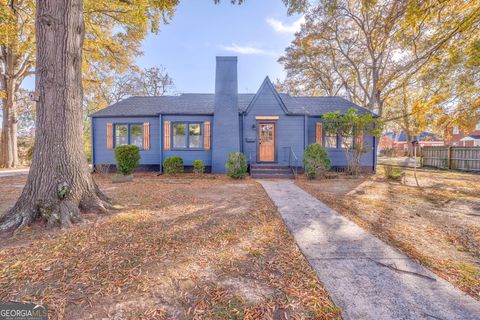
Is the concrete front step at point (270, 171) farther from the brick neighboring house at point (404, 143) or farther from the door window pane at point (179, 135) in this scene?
the brick neighboring house at point (404, 143)

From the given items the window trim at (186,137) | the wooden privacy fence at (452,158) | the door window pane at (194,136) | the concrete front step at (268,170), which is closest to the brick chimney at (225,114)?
the window trim at (186,137)

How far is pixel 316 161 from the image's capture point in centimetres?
922

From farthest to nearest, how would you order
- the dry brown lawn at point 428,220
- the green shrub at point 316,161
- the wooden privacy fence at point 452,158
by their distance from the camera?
1. the wooden privacy fence at point 452,158
2. the green shrub at point 316,161
3. the dry brown lawn at point 428,220

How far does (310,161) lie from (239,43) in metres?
10.0

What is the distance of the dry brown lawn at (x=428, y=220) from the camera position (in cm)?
257

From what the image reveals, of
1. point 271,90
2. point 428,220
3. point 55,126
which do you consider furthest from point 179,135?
point 428,220

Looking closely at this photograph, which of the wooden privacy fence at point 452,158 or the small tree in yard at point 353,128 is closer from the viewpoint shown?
the small tree in yard at point 353,128

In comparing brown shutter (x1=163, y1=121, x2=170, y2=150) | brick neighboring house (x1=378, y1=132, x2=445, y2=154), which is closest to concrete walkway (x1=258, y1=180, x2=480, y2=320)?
brown shutter (x1=163, y1=121, x2=170, y2=150)

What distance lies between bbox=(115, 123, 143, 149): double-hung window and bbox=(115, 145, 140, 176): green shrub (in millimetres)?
2974

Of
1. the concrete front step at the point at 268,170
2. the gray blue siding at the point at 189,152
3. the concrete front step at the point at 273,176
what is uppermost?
the gray blue siding at the point at 189,152

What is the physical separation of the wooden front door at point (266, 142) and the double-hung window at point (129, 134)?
6780mm

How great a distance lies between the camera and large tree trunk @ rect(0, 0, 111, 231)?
11.7ft

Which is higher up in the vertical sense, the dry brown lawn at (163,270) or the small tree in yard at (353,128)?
the small tree in yard at (353,128)
